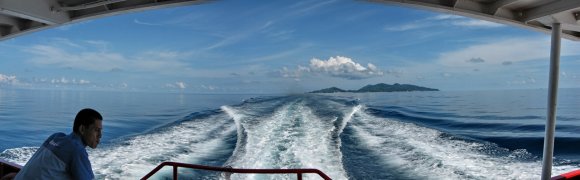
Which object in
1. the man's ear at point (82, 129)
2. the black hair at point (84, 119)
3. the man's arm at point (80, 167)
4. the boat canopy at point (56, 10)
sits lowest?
the man's arm at point (80, 167)

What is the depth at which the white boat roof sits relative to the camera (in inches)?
138

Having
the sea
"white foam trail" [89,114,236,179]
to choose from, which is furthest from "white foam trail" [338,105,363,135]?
"white foam trail" [89,114,236,179]

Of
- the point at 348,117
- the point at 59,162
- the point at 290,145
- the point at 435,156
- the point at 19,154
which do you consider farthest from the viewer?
the point at 19,154

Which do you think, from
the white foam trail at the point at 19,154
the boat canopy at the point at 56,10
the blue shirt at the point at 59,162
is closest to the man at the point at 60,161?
the blue shirt at the point at 59,162

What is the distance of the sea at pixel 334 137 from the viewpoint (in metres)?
12.3

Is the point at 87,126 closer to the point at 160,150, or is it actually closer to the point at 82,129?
the point at 82,129

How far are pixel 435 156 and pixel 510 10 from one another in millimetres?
9567

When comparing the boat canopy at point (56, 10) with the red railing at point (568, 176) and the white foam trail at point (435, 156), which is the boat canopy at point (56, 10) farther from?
the white foam trail at point (435, 156)

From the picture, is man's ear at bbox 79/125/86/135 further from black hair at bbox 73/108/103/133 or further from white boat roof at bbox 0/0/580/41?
white boat roof at bbox 0/0/580/41

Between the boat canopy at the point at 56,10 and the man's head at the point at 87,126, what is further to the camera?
the boat canopy at the point at 56,10

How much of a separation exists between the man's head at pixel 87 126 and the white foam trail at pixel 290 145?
8951 mm

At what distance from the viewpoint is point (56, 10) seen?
3.65 m

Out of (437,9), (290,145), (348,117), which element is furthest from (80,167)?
(348,117)

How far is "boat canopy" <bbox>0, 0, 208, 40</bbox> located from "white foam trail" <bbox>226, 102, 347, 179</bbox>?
7.02m
